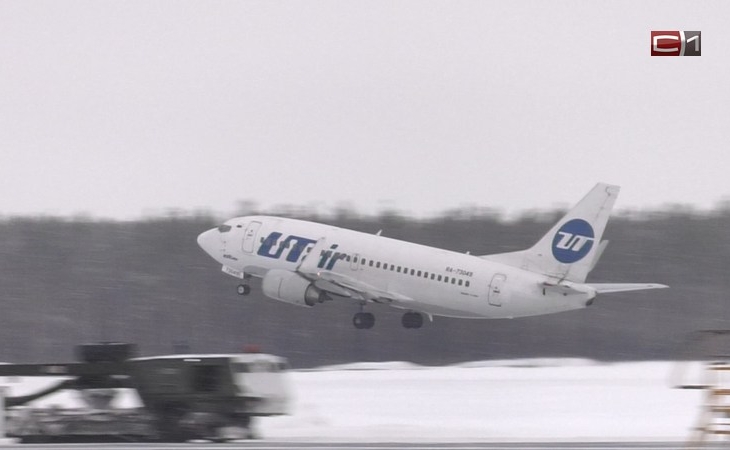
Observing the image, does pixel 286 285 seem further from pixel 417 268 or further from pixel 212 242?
pixel 417 268

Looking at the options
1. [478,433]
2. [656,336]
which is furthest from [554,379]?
[656,336]

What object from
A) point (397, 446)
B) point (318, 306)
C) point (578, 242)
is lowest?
point (318, 306)

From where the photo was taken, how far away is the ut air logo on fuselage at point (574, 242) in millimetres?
44438

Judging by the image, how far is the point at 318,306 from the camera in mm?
55750

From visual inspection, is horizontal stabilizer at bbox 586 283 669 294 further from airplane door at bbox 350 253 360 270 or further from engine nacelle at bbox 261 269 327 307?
engine nacelle at bbox 261 269 327 307

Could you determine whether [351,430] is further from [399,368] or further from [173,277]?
[173,277]

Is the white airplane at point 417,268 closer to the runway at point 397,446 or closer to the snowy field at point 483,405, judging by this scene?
the snowy field at point 483,405

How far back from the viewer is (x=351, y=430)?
57.9 feet

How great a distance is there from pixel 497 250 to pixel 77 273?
22.3 metres

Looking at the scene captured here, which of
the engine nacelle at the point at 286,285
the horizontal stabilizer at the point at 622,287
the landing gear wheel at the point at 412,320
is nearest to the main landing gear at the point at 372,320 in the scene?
the landing gear wheel at the point at 412,320

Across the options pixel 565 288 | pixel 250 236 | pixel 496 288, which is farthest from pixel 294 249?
pixel 565 288

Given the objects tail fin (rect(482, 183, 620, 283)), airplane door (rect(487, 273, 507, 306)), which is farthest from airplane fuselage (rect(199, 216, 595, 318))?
tail fin (rect(482, 183, 620, 283))

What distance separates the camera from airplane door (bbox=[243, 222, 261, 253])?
47.8 m

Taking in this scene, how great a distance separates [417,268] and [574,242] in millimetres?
5817
